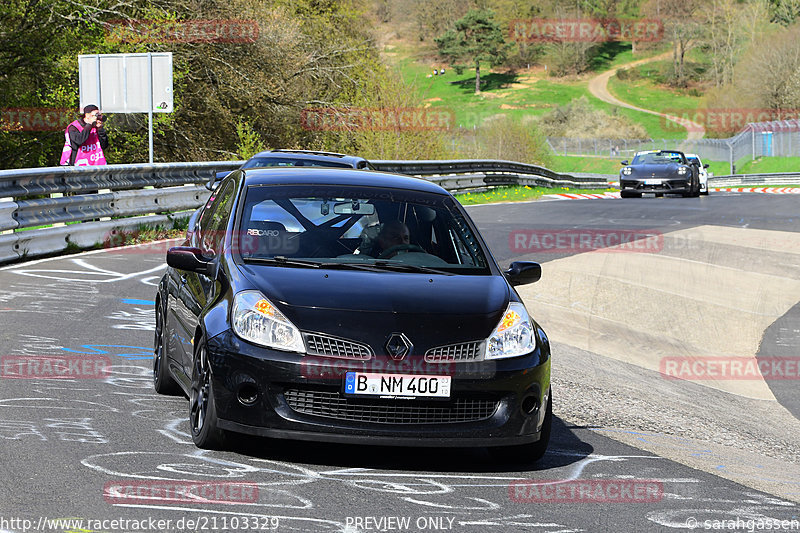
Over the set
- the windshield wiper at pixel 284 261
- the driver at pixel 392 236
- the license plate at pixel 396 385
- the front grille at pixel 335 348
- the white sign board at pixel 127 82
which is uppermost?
the white sign board at pixel 127 82

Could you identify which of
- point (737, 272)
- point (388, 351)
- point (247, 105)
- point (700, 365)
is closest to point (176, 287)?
point (388, 351)

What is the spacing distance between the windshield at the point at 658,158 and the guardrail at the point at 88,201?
16769 mm

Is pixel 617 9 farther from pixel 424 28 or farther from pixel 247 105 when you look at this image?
pixel 247 105

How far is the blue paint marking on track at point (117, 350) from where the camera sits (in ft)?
27.6

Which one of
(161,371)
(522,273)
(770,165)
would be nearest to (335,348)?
(522,273)

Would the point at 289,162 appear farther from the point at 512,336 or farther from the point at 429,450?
the point at 512,336

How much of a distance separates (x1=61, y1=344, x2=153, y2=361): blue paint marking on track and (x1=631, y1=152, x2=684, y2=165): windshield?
26.7 m

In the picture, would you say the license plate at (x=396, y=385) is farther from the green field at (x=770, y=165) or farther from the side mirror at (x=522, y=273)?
the green field at (x=770, y=165)

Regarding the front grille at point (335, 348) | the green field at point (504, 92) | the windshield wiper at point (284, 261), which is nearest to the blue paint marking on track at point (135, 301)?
the windshield wiper at point (284, 261)

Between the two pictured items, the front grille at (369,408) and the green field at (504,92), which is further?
the green field at (504,92)

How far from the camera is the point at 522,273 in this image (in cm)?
671

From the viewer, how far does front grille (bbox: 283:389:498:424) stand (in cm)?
540

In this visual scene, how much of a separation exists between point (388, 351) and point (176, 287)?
215 cm

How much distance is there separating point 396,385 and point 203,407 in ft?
3.29
